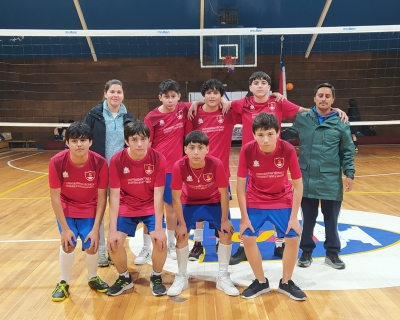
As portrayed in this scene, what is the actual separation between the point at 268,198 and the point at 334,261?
1.10m

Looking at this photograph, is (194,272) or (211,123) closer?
(194,272)

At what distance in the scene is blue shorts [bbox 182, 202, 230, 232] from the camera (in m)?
3.71

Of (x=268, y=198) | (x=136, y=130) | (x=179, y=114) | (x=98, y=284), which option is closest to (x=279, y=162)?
(x=268, y=198)

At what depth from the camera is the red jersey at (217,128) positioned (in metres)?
4.38

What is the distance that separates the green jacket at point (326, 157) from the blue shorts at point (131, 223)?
4.99 ft

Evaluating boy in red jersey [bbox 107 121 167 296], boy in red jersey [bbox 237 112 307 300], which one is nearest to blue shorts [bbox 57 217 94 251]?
boy in red jersey [bbox 107 121 167 296]

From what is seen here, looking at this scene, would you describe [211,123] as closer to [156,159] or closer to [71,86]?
[156,159]

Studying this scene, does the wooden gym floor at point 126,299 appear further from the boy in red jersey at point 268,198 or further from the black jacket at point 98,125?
the black jacket at point 98,125

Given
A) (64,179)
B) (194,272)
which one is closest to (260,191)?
(194,272)

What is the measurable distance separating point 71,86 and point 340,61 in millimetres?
10134

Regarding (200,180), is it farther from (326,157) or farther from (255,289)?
(326,157)

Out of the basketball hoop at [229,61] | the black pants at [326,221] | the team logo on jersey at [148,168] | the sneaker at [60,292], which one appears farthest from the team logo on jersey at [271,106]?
the basketball hoop at [229,61]

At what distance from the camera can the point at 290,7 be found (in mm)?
12711

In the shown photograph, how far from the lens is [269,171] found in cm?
354
